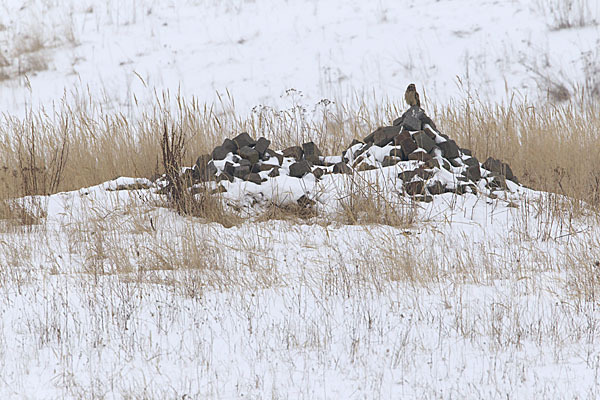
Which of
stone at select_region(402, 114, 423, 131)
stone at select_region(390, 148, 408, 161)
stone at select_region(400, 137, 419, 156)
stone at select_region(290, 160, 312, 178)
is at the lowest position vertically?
stone at select_region(290, 160, 312, 178)

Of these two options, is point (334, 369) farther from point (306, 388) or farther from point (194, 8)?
point (194, 8)

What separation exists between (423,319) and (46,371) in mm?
1975

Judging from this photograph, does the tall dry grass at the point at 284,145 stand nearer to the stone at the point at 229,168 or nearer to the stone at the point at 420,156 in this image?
the stone at the point at 229,168

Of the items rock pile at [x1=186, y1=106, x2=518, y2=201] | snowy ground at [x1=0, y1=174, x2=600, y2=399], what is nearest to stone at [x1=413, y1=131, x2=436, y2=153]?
rock pile at [x1=186, y1=106, x2=518, y2=201]

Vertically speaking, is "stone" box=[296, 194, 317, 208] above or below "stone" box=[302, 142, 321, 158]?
below

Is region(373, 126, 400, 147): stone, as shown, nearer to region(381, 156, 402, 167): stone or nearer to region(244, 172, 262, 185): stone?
region(381, 156, 402, 167): stone

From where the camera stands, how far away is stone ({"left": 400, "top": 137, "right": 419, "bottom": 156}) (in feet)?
19.7

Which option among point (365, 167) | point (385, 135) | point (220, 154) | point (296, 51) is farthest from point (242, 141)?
point (296, 51)

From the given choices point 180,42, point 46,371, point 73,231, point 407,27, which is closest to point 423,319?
point 46,371

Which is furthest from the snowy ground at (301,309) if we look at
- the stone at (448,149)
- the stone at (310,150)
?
the stone at (310,150)

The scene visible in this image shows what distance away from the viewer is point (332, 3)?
15078mm

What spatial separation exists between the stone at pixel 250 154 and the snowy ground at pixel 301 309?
90 cm

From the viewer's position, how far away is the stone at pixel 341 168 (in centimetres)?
587

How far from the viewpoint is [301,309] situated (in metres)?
3.65
